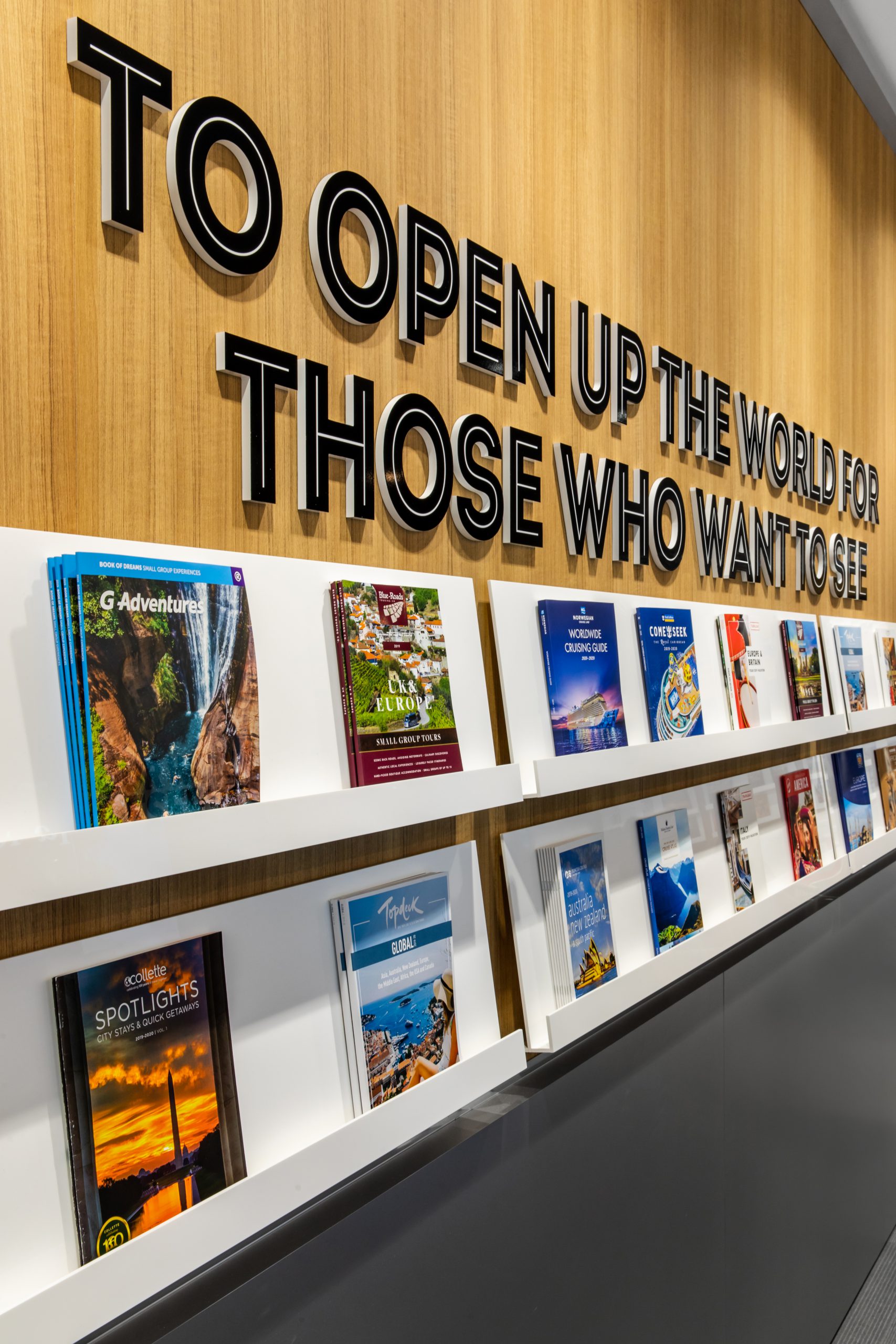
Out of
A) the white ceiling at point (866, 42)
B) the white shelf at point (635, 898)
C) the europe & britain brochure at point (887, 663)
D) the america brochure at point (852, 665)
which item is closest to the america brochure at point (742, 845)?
the white shelf at point (635, 898)

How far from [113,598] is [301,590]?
0.97ft

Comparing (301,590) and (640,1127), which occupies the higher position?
(301,590)

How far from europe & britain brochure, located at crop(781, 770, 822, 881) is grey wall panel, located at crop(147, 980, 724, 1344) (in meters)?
0.52

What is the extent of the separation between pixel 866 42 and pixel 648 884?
2728mm

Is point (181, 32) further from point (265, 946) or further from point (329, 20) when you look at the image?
point (265, 946)

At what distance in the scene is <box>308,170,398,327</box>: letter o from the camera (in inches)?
49.4

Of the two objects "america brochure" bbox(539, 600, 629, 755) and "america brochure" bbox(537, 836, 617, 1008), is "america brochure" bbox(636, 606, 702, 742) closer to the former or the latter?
"america brochure" bbox(539, 600, 629, 755)

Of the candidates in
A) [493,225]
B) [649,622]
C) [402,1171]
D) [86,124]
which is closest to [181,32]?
[86,124]

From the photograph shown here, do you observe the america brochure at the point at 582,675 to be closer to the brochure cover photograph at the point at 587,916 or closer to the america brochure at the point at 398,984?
the brochure cover photograph at the point at 587,916

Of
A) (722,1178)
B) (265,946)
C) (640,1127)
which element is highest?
(265,946)

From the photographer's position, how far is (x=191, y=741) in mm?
999

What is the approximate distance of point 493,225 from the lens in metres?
1.58

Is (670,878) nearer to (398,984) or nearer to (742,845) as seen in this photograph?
(742,845)

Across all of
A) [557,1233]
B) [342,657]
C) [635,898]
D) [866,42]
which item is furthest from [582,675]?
[866,42]
